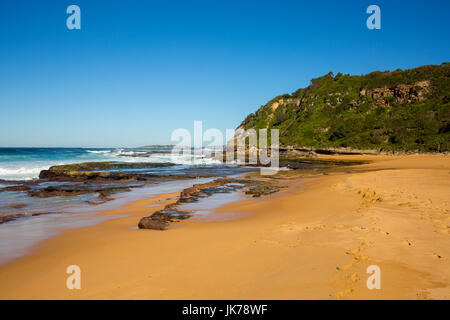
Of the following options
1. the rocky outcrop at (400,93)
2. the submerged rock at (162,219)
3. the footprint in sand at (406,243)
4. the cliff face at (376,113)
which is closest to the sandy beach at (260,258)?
the footprint in sand at (406,243)

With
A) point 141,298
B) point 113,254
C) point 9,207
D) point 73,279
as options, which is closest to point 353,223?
point 141,298

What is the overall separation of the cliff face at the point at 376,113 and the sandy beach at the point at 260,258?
108 feet

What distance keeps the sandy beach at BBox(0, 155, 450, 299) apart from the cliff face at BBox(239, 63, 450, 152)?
1296 inches

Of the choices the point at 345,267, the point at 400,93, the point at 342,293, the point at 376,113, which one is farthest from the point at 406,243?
the point at 400,93

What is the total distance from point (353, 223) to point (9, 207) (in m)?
12.4

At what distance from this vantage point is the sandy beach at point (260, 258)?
121 inches

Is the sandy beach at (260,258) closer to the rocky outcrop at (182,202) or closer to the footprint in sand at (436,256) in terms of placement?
the footprint in sand at (436,256)

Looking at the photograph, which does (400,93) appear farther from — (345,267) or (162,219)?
(345,267)

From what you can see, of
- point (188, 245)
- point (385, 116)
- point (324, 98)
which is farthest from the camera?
point (324, 98)

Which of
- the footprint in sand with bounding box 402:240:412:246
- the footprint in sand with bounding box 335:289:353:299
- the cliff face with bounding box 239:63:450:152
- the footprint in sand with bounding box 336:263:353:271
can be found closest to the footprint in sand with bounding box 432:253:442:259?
the footprint in sand with bounding box 402:240:412:246

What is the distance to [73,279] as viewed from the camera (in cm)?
387

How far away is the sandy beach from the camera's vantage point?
3.06 meters

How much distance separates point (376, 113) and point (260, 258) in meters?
53.9

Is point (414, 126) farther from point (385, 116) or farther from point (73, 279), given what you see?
point (73, 279)
